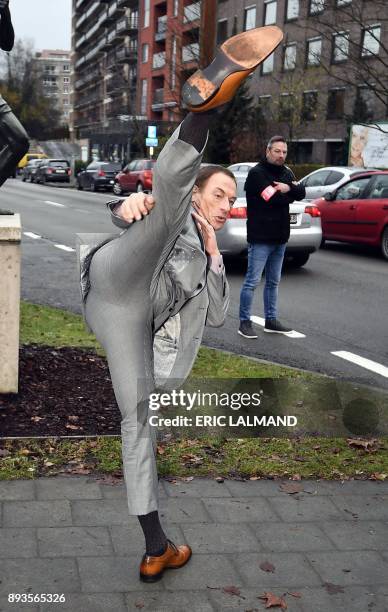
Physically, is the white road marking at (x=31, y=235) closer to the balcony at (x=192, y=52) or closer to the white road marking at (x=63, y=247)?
the white road marking at (x=63, y=247)

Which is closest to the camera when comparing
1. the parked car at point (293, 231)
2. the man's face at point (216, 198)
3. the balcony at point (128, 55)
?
the man's face at point (216, 198)

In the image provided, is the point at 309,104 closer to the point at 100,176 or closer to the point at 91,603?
the point at 100,176

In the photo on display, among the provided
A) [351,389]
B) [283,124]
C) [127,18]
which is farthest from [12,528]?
[127,18]

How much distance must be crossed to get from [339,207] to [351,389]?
31.7 feet

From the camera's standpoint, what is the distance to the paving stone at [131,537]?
355 centimetres

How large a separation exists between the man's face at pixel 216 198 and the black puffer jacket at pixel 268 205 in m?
5.26

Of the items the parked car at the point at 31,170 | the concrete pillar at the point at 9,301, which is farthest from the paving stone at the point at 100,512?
the parked car at the point at 31,170

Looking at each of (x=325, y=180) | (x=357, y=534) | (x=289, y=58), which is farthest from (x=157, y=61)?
(x=357, y=534)

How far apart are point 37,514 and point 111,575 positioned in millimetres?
673

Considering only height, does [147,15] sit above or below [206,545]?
above

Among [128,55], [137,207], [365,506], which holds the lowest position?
[365,506]

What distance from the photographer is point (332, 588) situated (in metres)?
3.29

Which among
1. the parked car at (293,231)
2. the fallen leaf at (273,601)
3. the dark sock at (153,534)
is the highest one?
the parked car at (293,231)

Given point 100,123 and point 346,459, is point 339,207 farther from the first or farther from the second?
point 100,123
